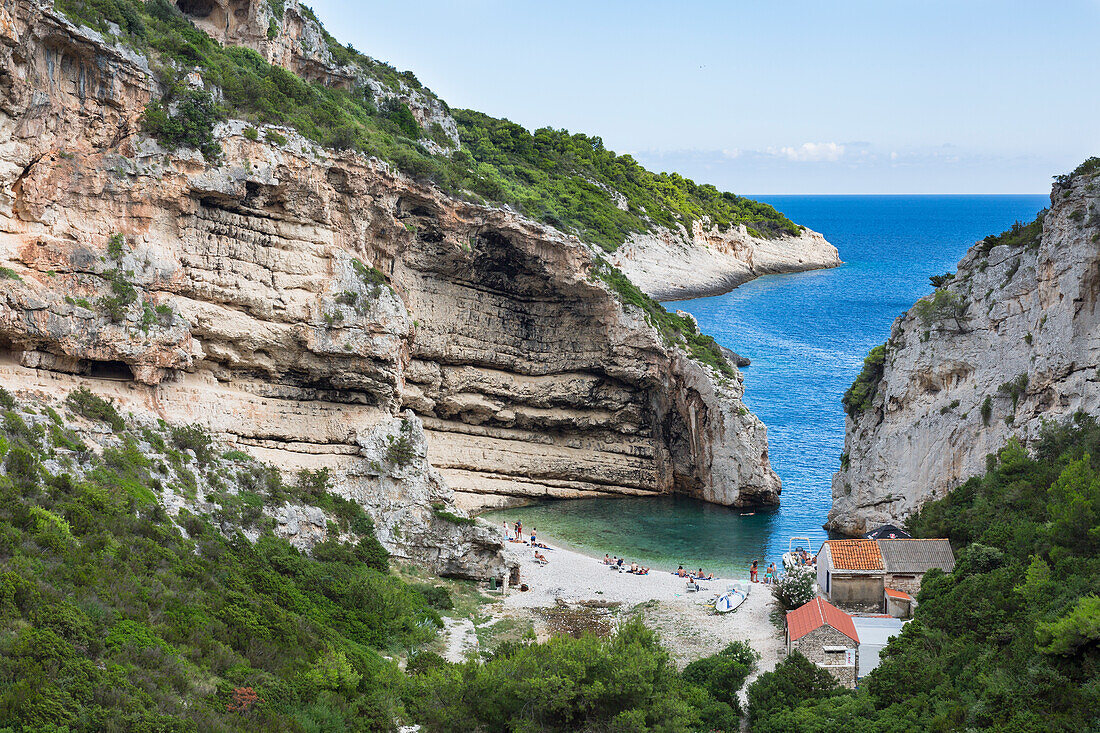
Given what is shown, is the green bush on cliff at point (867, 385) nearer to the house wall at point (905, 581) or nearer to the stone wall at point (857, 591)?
the house wall at point (905, 581)

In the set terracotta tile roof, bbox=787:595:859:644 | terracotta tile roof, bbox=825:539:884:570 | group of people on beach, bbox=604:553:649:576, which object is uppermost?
terracotta tile roof, bbox=825:539:884:570

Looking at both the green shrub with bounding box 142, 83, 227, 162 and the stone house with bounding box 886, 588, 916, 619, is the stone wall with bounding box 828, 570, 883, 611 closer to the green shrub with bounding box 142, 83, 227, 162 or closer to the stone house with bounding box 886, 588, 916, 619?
the stone house with bounding box 886, 588, 916, 619

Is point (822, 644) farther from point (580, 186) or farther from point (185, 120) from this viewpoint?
point (580, 186)

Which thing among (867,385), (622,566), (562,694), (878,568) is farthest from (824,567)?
(562,694)

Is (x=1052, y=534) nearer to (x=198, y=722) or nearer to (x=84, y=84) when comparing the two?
(x=198, y=722)

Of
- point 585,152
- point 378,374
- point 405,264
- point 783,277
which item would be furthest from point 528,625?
point 783,277

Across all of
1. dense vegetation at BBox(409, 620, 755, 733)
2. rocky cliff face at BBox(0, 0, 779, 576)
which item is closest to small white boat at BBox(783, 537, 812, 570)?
rocky cliff face at BBox(0, 0, 779, 576)
